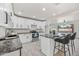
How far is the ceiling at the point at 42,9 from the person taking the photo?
149 centimetres

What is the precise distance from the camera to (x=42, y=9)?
1548mm

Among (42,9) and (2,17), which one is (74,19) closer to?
(42,9)

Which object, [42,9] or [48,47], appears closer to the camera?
[42,9]

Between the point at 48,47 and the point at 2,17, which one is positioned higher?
the point at 2,17

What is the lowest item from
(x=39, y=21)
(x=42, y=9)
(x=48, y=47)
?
(x=48, y=47)

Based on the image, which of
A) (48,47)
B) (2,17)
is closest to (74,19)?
(48,47)

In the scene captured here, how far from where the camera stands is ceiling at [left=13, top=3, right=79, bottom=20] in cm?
149

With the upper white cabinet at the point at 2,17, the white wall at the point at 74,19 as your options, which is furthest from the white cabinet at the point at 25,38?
the white wall at the point at 74,19

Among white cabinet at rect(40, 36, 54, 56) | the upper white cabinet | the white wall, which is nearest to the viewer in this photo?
the upper white cabinet

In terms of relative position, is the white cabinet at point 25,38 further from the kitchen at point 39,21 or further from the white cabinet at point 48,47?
the white cabinet at point 48,47

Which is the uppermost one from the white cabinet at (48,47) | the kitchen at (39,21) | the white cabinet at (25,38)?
the kitchen at (39,21)

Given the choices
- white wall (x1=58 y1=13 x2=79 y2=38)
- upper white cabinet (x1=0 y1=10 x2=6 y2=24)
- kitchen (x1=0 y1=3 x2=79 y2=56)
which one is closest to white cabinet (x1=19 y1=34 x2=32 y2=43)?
kitchen (x1=0 y1=3 x2=79 y2=56)

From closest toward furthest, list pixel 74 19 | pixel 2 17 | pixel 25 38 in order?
pixel 2 17
pixel 74 19
pixel 25 38

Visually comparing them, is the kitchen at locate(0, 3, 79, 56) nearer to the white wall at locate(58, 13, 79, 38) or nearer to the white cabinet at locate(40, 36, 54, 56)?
the white wall at locate(58, 13, 79, 38)
